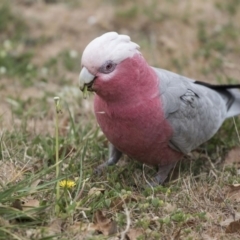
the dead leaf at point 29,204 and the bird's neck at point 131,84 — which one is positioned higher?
the bird's neck at point 131,84

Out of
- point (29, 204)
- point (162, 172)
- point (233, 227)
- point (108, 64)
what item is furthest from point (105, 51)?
point (233, 227)

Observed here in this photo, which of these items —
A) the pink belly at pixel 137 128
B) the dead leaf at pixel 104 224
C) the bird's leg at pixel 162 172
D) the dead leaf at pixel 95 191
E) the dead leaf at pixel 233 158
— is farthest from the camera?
the dead leaf at pixel 233 158

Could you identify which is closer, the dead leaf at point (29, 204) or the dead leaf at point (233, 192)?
the dead leaf at point (29, 204)

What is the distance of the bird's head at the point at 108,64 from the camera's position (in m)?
3.12

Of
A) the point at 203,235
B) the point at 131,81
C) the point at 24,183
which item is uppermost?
the point at 131,81

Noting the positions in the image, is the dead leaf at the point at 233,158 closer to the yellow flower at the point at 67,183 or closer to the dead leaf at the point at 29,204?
the yellow flower at the point at 67,183

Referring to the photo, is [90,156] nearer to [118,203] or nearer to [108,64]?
[118,203]

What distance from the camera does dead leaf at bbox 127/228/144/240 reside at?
2.98 metres

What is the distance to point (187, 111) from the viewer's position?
361cm

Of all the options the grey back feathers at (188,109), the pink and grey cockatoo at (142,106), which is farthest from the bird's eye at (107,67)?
the grey back feathers at (188,109)

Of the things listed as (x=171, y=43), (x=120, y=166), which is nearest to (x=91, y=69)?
(x=120, y=166)

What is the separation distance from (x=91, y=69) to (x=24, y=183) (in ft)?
2.27

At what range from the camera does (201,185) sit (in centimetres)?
361

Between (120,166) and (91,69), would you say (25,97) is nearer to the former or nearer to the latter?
(120,166)
